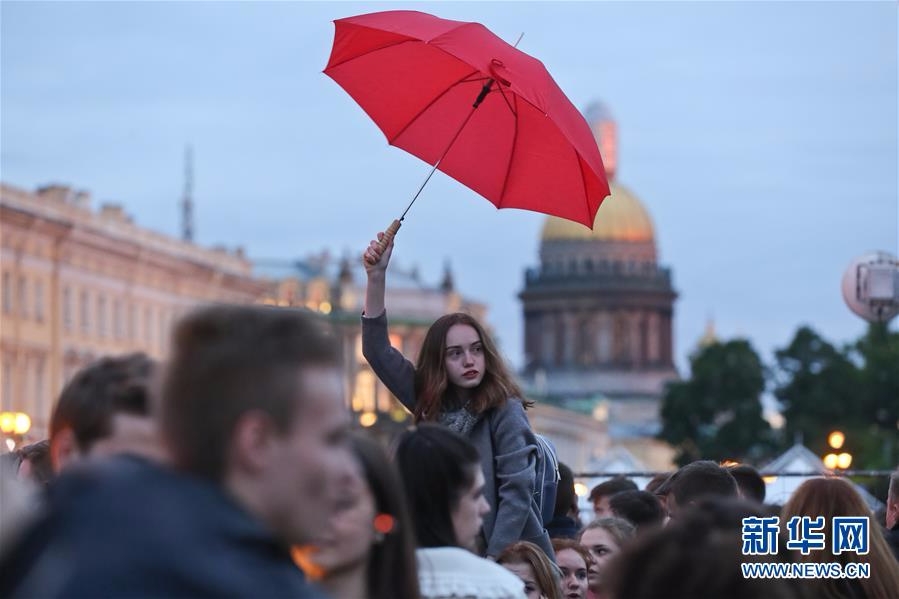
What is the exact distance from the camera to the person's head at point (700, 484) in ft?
32.7

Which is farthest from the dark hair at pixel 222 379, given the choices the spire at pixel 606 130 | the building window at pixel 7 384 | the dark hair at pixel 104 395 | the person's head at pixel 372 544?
the spire at pixel 606 130

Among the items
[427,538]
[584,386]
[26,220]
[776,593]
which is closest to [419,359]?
[427,538]

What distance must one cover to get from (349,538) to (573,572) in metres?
5.04

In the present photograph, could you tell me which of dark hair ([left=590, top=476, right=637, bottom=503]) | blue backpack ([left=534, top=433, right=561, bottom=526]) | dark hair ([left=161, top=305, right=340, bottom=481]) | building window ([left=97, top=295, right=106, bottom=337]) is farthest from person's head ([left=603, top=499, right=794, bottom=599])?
building window ([left=97, top=295, right=106, bottom=337])

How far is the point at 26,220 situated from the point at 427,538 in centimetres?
7404

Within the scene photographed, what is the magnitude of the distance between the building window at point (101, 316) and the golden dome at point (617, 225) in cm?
8681

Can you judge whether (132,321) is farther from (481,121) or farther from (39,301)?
(481,121)

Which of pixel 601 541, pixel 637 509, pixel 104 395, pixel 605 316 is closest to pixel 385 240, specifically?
pixel 601 541

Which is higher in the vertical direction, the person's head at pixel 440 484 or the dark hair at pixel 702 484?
the person's head at pixel 440 484

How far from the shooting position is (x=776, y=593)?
4.50 meters

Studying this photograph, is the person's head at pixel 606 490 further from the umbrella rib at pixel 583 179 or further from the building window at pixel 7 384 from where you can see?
the building window at pixel 7 384

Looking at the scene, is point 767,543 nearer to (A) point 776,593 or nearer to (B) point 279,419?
(A) point 776,593

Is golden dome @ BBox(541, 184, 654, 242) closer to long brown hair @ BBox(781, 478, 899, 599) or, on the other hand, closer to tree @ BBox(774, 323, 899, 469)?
tree @ BBox(774, 323, 899, 469)

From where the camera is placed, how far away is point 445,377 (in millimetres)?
9383
